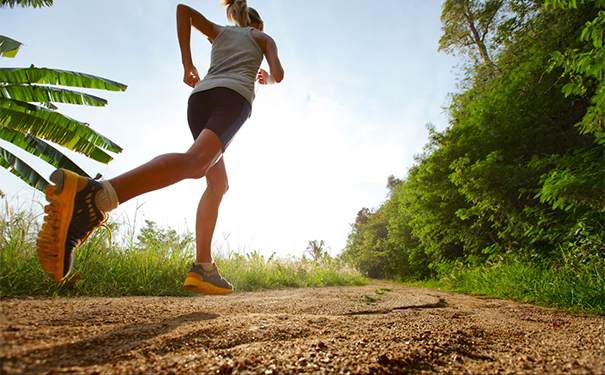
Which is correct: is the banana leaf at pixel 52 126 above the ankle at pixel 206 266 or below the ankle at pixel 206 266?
above

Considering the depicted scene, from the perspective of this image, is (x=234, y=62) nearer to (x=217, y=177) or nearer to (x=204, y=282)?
(x=217, y=177)

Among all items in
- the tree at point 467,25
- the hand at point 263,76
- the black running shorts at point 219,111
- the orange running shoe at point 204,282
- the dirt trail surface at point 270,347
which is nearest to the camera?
the dirt trail surface at point 270,347

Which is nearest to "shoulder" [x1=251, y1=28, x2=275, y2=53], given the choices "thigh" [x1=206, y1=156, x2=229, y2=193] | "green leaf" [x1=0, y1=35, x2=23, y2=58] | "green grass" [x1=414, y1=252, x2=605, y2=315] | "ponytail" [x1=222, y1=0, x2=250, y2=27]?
"ponytail" [x1=222, y1=0, x2=250, y2=27]

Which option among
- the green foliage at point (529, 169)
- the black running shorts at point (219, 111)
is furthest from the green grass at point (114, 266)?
the green foliage at point (529, 169)

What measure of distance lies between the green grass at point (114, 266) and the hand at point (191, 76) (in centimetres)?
128

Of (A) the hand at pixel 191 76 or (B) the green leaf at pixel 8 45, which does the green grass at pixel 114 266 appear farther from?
(B) the green leaf at pixel 8 45

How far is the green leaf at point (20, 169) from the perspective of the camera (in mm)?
3172

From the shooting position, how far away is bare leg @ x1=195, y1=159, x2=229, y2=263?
6.23 feet

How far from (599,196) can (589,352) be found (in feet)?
11.8

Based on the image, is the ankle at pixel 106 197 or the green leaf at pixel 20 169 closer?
the ankle at pixel 106 197

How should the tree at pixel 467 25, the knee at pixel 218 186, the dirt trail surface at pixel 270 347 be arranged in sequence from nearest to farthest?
the dirt trail surface at pixel 270 347 → the knee at pixel 218 186 → the tree at pixel 467 25

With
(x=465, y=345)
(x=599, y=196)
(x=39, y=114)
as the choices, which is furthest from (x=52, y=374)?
(x=599, y=196)

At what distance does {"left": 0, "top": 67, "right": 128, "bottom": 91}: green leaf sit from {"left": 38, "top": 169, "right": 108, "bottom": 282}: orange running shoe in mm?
2676

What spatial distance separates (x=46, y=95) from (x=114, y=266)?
2.10 meters
